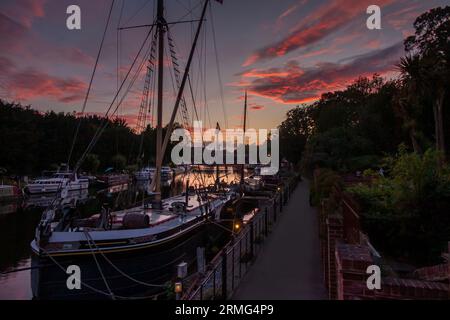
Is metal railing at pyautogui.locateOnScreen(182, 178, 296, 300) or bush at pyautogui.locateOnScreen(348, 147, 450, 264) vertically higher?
bush at pyautogui.locateOnScreen(348, 147, 450, 264)

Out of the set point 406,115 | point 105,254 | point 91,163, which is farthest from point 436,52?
point 91,163

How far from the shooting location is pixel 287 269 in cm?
1049

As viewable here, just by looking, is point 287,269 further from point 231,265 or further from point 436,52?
point 436,52

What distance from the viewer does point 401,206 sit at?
11055 mm

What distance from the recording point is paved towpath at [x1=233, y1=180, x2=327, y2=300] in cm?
859

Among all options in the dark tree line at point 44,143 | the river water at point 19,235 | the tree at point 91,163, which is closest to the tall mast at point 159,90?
the river water at point 19,235

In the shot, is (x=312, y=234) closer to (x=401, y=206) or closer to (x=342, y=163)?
(x=401, y=206)

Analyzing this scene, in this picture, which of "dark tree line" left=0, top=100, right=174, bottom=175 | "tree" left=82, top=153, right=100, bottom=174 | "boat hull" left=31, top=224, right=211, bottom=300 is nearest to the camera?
"boat hull" left=31, top=224, right=211, bottom=300

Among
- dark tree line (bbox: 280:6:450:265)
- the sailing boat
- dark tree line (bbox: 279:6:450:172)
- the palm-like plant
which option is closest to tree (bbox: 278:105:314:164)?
dark tree line (bbox: 280:6:450:265)

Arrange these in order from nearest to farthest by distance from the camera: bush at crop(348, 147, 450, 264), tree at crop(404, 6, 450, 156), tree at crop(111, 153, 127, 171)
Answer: bush at crop(348, 147, 450, 264) → tree at crop(404, 6, 450, 156) → tree at crop(111, 153, 127, 171)

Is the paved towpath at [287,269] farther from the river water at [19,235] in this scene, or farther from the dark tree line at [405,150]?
the river water at [19,235]

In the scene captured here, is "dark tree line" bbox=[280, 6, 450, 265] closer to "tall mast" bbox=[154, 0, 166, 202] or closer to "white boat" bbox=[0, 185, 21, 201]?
"tall mast" bbox=[154, 0, 166, 202]
